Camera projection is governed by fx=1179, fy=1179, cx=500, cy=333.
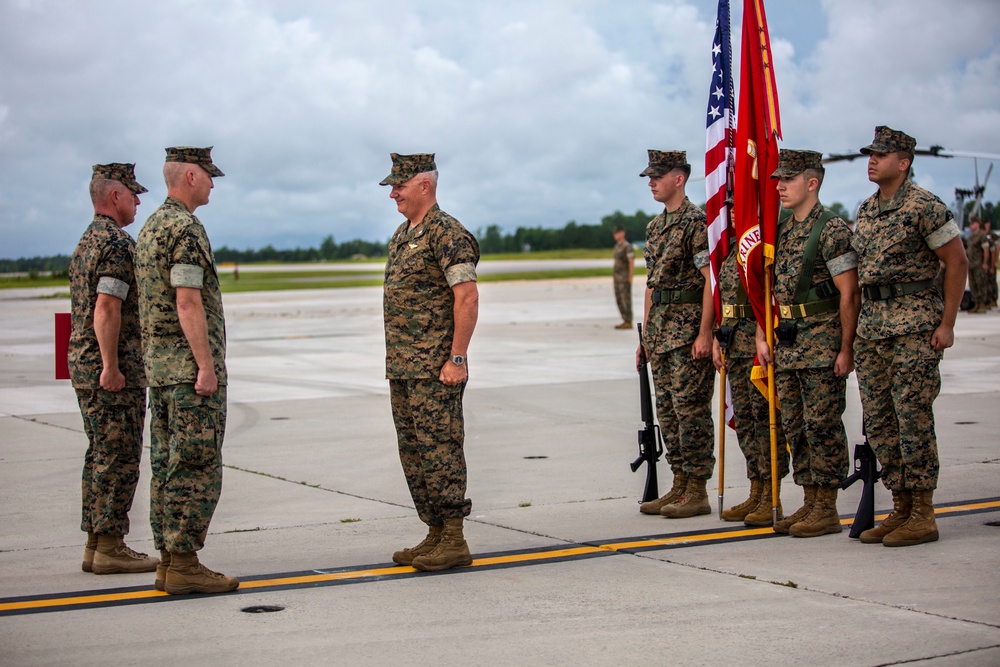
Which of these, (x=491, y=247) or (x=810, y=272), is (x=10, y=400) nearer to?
(x=810, y=272)

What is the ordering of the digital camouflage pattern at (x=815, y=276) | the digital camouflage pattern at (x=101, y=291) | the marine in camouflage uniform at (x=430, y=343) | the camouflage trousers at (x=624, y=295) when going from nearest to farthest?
1. the marine in camouflage uniform at (x=430, y=343)
2. the digital camouflage pattern at (x=101, y=291)
3. the digital camouflage pattern at (x=815, y=276)
4. the camouflage trousers at (x=624, y=295)

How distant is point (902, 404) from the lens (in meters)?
6.07

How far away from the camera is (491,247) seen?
14100 centimetres

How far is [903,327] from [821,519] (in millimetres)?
1137

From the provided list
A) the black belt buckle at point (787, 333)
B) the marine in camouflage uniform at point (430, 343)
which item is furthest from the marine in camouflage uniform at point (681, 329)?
the marine in camouflage uniform at point (430, 343)

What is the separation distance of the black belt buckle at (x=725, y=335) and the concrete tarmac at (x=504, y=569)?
1031 mm

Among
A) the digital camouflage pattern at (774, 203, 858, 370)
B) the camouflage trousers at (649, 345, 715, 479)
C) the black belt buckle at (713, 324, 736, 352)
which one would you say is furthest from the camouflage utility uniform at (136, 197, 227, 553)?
the digital camouflage pattern at (774, 203, 858, 370)

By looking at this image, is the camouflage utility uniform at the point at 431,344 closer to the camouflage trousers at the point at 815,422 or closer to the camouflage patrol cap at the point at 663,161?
the camouflage patrol cap at the point at 663,161

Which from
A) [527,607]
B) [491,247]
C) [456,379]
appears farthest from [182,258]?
[491,247]

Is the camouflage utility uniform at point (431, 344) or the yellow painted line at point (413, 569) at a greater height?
the camouflage utility uniform at point (431, 344)

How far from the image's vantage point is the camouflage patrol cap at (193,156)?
18.1 ft

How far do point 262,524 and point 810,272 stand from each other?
3480mm

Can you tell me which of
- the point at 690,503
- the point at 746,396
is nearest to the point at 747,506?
the point at 690,503

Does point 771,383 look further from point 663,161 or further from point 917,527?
point 663,161
